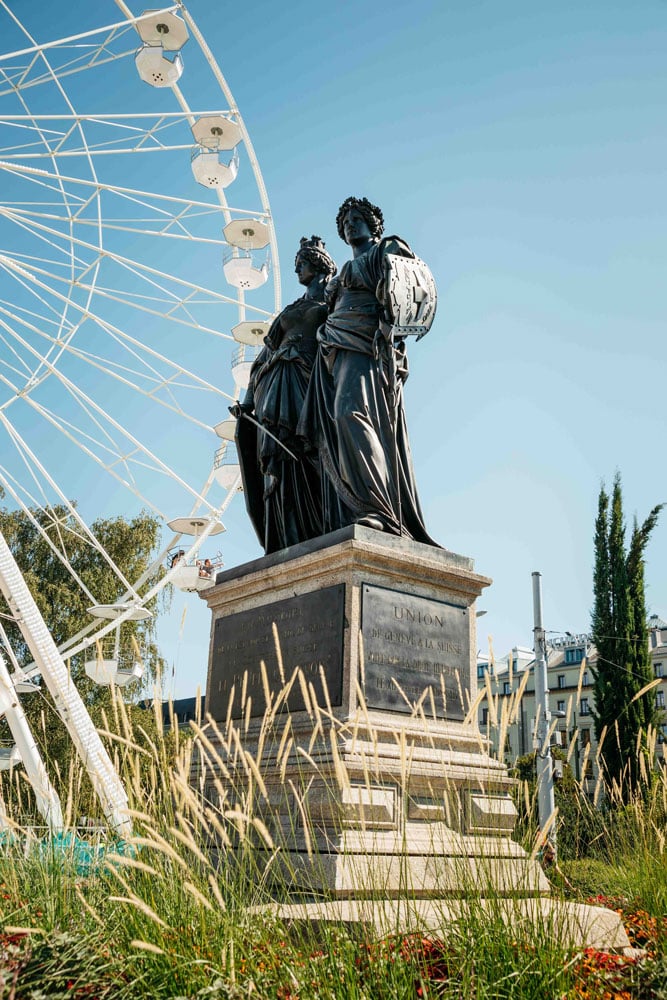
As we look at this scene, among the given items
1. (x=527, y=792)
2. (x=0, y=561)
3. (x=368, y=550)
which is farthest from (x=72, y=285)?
(x=527, y=792)

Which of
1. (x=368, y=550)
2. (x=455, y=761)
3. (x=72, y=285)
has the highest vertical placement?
(x=72, y=285)

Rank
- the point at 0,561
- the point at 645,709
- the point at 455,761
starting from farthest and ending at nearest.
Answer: the point at 645,709, the point at 0,561, the point at 455,761

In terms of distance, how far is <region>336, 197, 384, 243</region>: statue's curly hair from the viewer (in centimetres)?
647

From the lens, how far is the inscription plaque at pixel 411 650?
16.3 ft

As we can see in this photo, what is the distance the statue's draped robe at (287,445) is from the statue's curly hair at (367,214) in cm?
60

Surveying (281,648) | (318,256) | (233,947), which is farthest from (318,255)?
(233,947)

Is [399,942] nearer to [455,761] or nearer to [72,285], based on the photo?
[455,761]

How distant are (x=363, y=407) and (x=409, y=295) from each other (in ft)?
2.42

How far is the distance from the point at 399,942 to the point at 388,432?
3.68 metres

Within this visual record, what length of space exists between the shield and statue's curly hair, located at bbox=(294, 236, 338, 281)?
115 cm

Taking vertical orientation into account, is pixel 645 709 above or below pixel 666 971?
above

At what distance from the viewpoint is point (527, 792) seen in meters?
3.39

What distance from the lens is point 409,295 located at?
5812mm

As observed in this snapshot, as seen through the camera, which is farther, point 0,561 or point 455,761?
point 0,561
